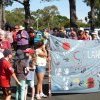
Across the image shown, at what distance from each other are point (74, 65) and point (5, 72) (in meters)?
3.26

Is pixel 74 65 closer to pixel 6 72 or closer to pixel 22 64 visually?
pixel 22 64

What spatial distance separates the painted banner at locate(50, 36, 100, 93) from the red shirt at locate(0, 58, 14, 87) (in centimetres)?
Answer: 272

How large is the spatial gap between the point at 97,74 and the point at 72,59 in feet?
3.02

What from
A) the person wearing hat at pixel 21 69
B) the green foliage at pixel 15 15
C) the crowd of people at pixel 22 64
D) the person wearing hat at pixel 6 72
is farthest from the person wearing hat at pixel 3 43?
the green foliage at pixel 15 15

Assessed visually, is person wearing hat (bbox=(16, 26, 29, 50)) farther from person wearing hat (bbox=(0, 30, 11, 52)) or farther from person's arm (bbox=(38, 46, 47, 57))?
person's arm (bbox=(38, 46, 47, 57))

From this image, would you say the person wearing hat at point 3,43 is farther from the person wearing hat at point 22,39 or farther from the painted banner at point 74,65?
the painted banner at point 74,65

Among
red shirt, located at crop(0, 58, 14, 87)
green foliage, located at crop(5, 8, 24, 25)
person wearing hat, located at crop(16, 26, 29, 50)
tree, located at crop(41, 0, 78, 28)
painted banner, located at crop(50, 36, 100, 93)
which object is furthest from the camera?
green foliage, located at crop(5, 8, 24, 25)

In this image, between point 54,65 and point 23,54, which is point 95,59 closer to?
point 54,65

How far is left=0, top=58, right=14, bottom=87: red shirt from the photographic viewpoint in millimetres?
9773

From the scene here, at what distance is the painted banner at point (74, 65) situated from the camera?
12.5 m

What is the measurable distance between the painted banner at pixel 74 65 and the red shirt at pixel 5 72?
2.72 metres

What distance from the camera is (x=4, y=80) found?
9.91 m

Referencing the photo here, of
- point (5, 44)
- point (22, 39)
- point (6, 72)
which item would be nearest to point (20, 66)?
point (6, 72)

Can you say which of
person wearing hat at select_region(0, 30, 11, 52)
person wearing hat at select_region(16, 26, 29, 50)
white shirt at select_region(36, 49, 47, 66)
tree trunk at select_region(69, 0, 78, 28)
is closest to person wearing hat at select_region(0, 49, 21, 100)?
white shirt at select_region(36, 49, 47, 66)
